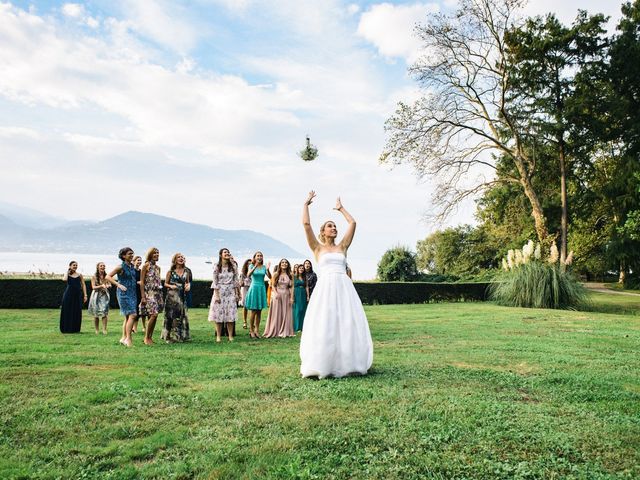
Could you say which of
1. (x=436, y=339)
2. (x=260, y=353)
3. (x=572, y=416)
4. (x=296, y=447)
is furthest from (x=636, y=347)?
(x=296, y=447)

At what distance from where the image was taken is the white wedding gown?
22.1 feet

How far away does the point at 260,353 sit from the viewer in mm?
9602

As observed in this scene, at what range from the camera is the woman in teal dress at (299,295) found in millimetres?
13938

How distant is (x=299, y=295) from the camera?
14.0 m

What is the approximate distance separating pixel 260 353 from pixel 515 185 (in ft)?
91.8

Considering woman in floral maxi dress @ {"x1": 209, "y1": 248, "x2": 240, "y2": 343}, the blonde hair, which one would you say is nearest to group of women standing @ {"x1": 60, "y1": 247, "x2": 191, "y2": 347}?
the blonde hair

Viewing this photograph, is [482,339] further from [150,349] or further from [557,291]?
[557,291]

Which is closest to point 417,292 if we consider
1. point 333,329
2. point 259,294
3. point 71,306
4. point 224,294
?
point 259,294

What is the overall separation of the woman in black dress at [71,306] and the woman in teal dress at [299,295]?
5565 mm

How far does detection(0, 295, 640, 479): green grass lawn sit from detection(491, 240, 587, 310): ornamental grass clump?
1161cm

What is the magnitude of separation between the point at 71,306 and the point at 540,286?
17002 mm

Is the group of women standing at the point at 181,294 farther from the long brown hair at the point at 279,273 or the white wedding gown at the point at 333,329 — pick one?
the white wedding gown at the point at 333,329

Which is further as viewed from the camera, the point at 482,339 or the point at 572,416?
the point at 482,339

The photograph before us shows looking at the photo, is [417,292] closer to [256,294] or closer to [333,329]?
[256,294]
